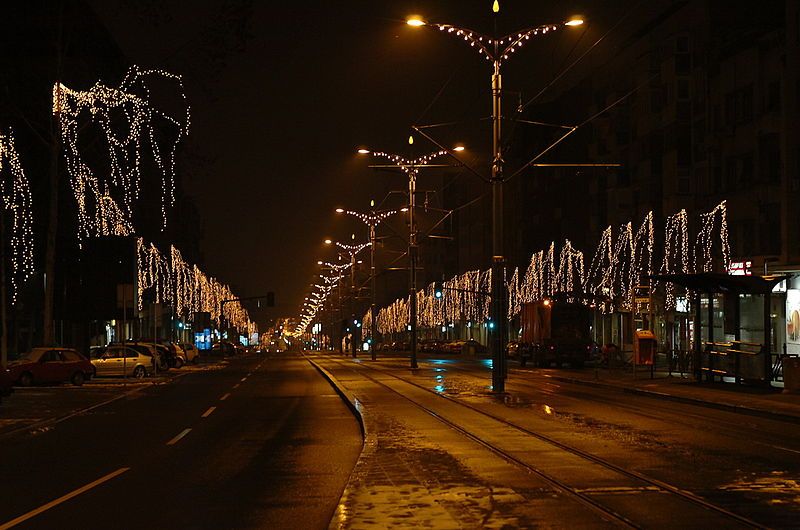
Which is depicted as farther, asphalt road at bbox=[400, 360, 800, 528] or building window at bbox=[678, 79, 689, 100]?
building window at bbox=[678, 79, 689, 100]

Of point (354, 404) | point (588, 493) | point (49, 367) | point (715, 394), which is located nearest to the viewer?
point (588, 493)

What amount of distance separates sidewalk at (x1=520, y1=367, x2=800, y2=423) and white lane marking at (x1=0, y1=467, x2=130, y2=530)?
15391 mm

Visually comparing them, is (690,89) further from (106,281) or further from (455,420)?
(455,420)

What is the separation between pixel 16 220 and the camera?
4791 cm

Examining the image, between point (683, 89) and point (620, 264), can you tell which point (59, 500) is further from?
point (620, 264)

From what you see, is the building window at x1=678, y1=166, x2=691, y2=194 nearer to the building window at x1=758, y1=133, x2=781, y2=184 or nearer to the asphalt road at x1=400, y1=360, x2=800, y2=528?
the building window at x1=758, y1=133, x2=781, y2=184

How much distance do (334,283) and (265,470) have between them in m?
129

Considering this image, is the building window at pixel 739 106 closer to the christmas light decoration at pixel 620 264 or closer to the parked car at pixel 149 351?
the christmas light decoration at pixel 620 264

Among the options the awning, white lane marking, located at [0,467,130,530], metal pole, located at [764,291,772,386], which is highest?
the awning

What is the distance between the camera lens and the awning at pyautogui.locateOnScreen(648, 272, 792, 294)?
3325 cm

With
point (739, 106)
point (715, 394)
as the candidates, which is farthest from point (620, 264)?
point (715, 394)

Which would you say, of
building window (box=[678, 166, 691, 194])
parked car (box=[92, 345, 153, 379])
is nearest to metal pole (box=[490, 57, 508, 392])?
parked car (box=[92, 345, 153, 379])

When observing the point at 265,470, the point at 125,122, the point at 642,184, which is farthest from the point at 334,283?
the point at 265,470

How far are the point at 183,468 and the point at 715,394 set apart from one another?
20582mm
